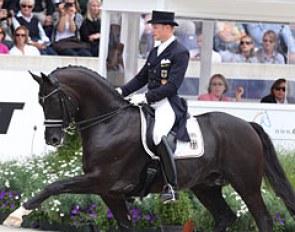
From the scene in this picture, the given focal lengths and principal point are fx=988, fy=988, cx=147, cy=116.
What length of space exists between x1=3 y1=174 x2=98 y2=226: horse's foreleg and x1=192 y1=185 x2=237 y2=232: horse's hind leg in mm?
1626

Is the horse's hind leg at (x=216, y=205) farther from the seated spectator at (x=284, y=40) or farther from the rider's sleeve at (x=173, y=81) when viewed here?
the seated spectator at (x=284, y=40)

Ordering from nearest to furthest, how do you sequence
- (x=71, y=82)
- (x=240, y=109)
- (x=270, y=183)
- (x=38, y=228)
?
(x=71, y=82) → (x=270, y=183) → (x=38, y=228) → (x=240, y=109)

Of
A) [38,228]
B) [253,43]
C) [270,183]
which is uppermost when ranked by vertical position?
[253,43]

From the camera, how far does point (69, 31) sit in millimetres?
19656

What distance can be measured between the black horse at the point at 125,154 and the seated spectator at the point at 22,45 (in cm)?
901

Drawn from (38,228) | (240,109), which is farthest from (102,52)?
(38,228)

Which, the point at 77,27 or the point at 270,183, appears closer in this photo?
the point at 270,183

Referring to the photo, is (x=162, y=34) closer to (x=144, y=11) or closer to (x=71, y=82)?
(x=71, y=82)

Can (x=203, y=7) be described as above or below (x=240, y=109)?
above

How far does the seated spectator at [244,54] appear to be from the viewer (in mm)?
15773

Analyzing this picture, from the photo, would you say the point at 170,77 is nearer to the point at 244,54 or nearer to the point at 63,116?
the point at 63,116

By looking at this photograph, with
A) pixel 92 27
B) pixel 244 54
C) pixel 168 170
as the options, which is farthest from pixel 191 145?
pixel 92 27

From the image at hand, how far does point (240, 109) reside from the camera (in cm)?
1498

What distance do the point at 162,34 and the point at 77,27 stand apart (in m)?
9.54
